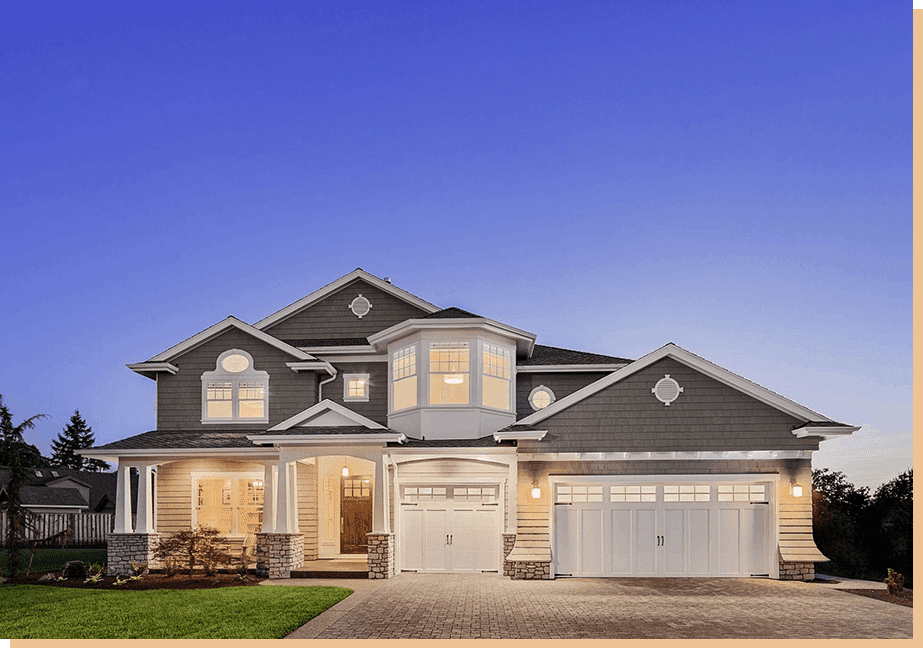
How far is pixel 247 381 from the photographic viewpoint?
72.5 feet

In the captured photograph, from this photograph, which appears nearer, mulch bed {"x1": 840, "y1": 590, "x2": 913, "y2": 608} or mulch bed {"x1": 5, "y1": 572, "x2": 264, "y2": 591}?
mulch bed {"x1": 840, "y1": 590, "x2": 913, "y2": 608}

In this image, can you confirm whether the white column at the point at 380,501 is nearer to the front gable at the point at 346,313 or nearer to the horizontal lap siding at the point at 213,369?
the horizontal lap siding at the point at 213,369

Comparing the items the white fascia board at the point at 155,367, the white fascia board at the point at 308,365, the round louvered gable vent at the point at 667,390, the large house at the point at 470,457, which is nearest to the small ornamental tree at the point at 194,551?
the large house at the point at 470,457

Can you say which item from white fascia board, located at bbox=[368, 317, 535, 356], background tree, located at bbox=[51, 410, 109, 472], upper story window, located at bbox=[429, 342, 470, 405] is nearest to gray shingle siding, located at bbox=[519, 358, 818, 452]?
upper story window, located at bbox=[429, 342, 470, 405]

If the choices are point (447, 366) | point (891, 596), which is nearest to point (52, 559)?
point (447, 366)

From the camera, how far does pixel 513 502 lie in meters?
18.5

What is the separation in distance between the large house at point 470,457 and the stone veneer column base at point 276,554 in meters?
0.05

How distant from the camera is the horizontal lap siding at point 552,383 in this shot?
22141 millimetres

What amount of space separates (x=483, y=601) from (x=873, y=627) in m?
5.95

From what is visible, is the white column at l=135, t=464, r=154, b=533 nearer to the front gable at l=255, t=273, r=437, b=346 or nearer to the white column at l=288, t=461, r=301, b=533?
the white column at l=288, t=461, r=301, b=533

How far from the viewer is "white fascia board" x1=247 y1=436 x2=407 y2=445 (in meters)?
18.4

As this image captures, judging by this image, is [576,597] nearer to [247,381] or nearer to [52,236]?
[247,381]

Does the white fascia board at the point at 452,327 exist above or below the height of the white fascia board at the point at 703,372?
above

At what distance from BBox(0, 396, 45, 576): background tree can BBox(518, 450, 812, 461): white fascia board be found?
11.2 m
